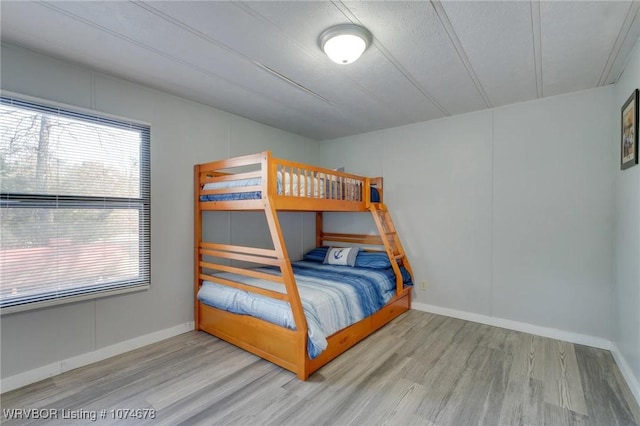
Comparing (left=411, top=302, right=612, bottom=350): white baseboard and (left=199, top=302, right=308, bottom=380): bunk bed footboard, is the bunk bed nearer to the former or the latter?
(left=199, top=302, right=308, bottom=380): bunk bed footboard

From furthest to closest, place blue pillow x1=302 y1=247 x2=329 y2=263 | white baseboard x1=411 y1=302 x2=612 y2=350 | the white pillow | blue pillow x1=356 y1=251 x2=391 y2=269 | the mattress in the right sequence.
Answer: blue pillow x1=302 y1=247 x2=329 y2=263, the white pillow, blue pillow x1=356 y1=251 x2=391 y2=269, white baseboard x1=411 y1=302 x2=612 y2=350, the mattress

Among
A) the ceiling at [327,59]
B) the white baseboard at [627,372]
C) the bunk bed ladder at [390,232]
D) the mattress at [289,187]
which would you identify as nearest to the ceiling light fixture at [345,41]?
the ceiling at [327,59]

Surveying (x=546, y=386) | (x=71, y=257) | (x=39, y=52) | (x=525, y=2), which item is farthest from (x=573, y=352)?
(x=39, y=52)

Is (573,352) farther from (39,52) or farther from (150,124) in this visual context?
(39,52)

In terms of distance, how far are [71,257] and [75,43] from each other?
1571 mm

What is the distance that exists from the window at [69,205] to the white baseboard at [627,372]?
383cm

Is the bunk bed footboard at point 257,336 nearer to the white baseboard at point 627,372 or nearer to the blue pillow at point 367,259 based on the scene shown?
the blue pillow at point 367,259

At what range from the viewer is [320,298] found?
2.46m

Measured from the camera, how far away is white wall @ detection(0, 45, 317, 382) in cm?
214

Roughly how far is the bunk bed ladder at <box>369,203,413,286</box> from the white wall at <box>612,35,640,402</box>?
1.89 m

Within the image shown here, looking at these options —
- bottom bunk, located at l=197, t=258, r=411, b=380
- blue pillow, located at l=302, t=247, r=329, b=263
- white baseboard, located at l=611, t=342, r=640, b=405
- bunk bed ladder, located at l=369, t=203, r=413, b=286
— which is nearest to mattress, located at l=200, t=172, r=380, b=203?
bunk bed ladder, located at l=369, t=203, r=413, b=286

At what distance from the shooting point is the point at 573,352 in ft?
8.57

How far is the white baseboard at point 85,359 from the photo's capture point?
2.07m

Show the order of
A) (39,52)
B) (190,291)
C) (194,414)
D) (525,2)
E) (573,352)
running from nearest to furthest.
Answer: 1. (525,2)
2. (194,414)
3. (39,52)
4. (573,352)
5. (190,291)
